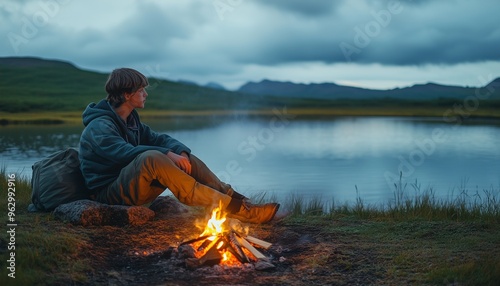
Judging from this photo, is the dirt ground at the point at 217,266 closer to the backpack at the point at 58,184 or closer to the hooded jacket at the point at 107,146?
the hooded jacket at the point at 107,146

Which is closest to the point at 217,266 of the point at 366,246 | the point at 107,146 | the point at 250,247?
the point at 250,247

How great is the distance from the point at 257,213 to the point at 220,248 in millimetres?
1378

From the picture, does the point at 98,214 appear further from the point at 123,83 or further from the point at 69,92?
the point at 69,92

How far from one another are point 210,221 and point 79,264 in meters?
1.24

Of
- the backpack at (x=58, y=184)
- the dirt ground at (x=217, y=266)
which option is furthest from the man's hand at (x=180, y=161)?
the backpack at (x=58, y=184)

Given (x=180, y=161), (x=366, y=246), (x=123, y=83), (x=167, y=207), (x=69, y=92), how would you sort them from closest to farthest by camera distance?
(x=366, y=246), (x=180, y=161), (x=123, y=83), (x=167, y=207), (x=69, y=92)

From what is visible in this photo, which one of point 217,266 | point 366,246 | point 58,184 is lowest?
point 217,266

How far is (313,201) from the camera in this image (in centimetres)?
948

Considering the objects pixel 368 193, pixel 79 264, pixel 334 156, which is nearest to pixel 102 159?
pixel 79 264

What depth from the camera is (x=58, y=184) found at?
7.22 m

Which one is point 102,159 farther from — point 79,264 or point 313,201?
point 313,201

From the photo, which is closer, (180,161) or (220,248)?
(220,248)

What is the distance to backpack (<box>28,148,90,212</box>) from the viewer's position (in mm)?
7234

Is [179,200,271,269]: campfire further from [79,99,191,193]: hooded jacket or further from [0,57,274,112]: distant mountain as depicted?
[0,57,274,112]: distant mountain
